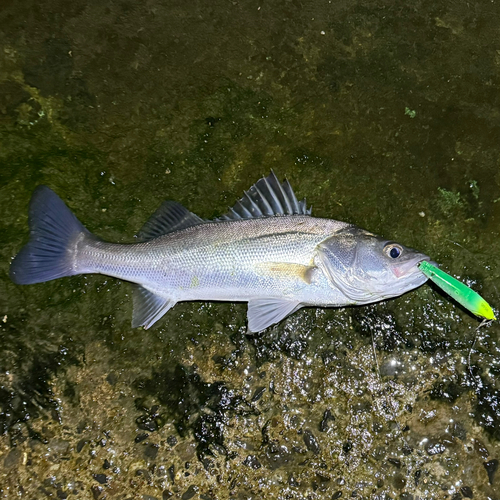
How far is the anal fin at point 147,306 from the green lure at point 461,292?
5.97ft

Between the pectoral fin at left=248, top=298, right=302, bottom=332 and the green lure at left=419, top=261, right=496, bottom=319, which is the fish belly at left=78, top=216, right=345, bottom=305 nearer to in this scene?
the pectoral fin at left=248, top=298, right=302, bottom=332

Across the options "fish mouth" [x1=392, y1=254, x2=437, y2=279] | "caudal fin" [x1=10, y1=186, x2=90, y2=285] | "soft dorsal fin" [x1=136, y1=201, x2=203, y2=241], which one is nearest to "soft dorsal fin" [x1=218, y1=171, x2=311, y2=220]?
"soft dorsal fin" [x1=136, y1=201, x2=203, y2=241]

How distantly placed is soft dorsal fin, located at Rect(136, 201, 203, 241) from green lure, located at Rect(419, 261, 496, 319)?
5.44 feet

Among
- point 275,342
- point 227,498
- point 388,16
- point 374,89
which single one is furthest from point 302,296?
point 388,16

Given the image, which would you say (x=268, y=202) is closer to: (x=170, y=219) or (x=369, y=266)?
(x=170, y=219)

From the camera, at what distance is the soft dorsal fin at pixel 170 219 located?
3.14 metres

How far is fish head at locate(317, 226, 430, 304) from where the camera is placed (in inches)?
112

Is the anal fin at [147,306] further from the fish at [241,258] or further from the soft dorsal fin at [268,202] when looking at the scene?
the soft dorsal fin at [268,202]

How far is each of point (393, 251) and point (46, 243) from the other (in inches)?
98.4

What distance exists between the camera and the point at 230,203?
338 centimetres

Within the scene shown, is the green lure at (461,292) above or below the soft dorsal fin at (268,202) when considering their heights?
below

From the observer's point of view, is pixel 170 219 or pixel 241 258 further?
pixel 170 219

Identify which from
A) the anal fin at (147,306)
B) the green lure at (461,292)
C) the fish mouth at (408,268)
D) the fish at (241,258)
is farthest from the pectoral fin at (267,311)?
the green lure at (461,292)

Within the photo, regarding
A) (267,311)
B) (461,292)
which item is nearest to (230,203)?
(267,311)
